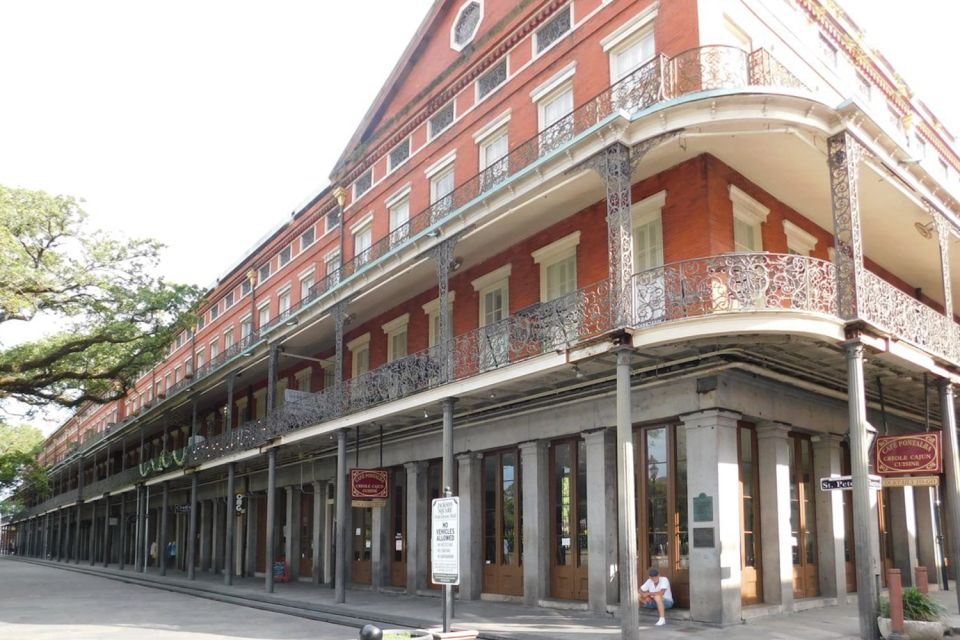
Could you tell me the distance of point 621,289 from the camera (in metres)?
12.0

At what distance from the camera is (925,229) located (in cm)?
1564

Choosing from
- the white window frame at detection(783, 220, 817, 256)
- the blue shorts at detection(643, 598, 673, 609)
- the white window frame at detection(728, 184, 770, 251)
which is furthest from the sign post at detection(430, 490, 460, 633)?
the white window frame at detection(783, 220, 817, 256)

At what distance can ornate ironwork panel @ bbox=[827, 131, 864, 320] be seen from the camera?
11.6m

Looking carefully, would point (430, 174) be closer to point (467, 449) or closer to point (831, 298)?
point (467, 449)

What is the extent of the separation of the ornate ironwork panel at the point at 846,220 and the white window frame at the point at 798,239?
3236mm

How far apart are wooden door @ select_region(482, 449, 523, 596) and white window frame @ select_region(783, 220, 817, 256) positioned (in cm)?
663

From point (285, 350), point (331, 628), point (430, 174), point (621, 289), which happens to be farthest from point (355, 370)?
point (621, 289)

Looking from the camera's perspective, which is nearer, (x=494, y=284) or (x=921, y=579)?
(x=921, y=579)

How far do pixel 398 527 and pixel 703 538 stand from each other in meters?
10.2

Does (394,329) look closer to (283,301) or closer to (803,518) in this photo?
(283,301)

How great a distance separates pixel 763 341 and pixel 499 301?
7.11 meters

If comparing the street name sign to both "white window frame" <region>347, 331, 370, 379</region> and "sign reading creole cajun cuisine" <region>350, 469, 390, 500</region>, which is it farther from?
"white window frame" <region>347, 331, 370, 379</region>

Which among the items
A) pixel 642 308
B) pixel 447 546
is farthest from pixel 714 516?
pixel 447 546

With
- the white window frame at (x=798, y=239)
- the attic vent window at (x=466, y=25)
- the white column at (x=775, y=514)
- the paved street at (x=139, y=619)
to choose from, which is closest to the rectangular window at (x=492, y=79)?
the attic vent window at (x=466, y=25)
